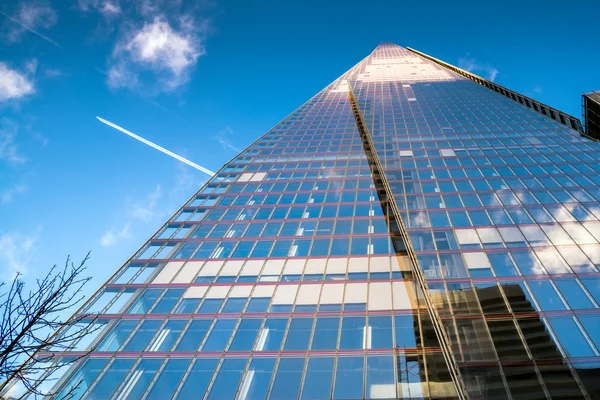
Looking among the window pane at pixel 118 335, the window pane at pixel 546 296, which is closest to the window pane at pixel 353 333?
the window pane at pixel 546 296

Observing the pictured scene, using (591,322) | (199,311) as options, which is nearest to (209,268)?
(199,311)

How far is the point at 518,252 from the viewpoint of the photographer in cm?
2603

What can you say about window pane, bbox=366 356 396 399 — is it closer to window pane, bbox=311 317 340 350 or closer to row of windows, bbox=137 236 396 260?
window pane, bbox=311 317 340 350

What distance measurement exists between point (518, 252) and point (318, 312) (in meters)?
14.3

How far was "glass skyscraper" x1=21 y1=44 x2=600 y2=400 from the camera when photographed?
18453mm

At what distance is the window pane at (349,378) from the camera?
17422 mm

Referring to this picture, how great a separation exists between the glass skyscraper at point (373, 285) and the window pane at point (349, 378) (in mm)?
78

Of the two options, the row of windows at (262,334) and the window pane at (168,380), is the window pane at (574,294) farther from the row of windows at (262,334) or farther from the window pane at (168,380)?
the window pane at (168,380)

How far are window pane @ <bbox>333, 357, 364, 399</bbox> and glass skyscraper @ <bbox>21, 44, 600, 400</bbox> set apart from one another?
0.08m

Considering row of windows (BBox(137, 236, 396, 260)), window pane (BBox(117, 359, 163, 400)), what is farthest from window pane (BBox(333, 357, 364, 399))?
row of windows (BBox(137, 236, 396, 260))

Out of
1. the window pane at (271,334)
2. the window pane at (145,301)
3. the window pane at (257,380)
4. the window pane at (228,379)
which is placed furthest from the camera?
the window pane at (145,301)

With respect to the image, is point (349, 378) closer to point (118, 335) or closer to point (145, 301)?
point (118, 335)

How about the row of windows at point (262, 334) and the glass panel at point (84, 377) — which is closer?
the glass panel at point (84, 377)

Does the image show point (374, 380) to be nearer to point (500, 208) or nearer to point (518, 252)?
point (518, 252)
